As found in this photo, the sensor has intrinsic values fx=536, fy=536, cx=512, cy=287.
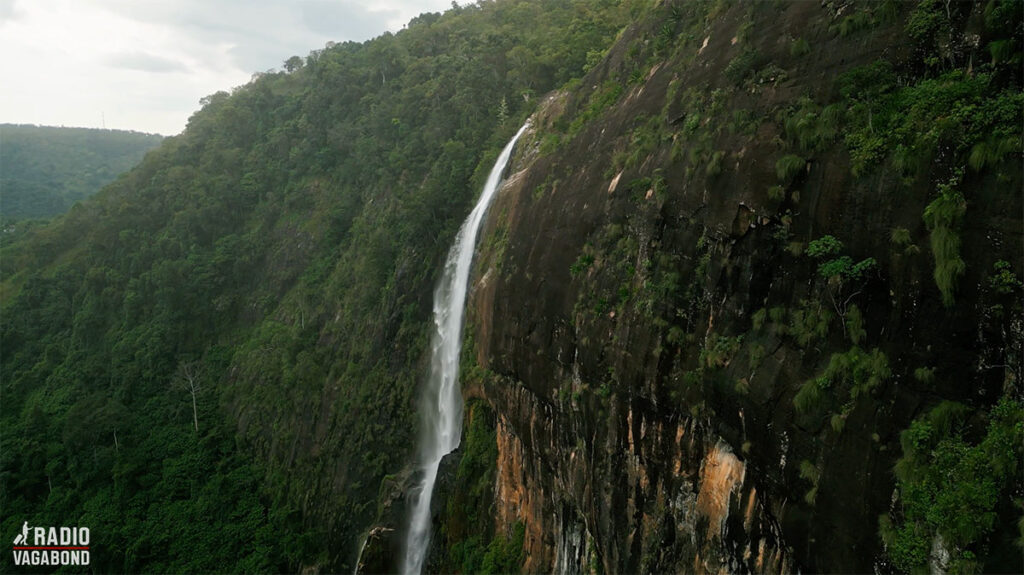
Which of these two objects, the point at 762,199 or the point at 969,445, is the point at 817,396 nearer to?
the point at 969,445

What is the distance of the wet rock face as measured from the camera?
203 inches

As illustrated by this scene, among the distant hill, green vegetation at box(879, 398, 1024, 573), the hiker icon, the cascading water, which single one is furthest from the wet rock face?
the distant hill

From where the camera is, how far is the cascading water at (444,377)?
1566 centimetres

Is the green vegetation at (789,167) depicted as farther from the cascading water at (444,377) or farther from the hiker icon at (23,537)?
the hiker icon at (23,537)

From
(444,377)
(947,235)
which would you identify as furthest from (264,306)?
(947,235)

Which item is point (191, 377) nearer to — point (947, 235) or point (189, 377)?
point (189, 377)

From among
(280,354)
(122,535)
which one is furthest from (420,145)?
(122,535)

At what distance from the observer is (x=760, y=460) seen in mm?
6086

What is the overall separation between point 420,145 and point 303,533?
18798 millimetres

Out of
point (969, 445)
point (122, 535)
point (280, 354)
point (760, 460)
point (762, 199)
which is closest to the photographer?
point (969, 445)

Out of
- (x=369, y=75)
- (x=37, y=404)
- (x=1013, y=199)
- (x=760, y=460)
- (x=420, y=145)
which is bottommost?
(x=37, y=404)

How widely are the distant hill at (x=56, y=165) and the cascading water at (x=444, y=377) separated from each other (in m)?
56.0

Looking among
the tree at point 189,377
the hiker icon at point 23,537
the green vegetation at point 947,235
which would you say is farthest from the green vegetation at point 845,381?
the hiker icon at point 23,537

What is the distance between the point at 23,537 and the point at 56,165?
80.0 meters
